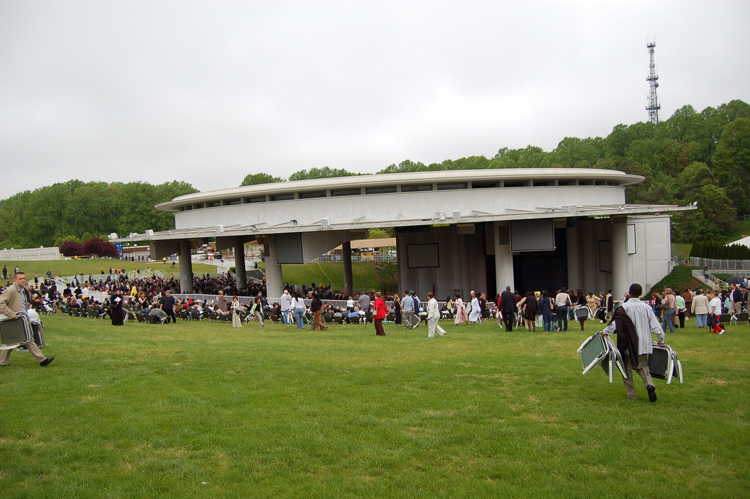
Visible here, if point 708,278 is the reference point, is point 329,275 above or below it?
below

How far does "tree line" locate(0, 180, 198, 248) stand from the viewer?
9688cm

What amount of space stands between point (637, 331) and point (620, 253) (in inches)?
1006

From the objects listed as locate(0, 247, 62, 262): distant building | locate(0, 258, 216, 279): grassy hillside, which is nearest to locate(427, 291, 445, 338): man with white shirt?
locate(0, 258, 216, 279): grassy hillside

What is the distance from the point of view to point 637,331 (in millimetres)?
7363

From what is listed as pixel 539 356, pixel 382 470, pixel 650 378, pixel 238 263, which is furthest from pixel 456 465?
pixel 238 263

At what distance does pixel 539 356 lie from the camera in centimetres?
1105

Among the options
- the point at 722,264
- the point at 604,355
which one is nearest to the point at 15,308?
the point at 604,355

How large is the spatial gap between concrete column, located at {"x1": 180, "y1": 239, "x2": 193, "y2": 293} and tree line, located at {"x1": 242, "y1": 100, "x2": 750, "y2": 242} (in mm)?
43141

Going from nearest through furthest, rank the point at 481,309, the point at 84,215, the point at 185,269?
the point at 481,309, the point at 185,269, the point at 84,215

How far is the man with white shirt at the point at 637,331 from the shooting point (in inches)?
289

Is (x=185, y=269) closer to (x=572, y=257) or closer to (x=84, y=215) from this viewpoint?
(x=572, y=257)

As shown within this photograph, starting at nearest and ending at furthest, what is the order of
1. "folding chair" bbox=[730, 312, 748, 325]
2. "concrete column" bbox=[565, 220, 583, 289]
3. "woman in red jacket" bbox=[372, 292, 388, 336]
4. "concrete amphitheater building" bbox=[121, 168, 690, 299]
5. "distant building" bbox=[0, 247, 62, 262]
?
"woman in red jacket" bbox=[372, 292, 388, 336]
"folding chair" bbox=[730, 312, 748, 325]
"concrete amphitheater building" bbox=[121, 168, 690, 299]
"concrete column" bbox=[565, 220, 583, 289]
"distant building" bbox=[0, 247, 62, 262]

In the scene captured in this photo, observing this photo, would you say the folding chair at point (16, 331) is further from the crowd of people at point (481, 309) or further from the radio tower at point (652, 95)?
the radio tower at point (652, 95)

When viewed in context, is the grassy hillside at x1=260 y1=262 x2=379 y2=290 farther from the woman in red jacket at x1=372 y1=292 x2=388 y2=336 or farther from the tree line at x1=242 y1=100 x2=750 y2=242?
the woman in red jacket at x1=372 y1=292 x2=388 y2=336
